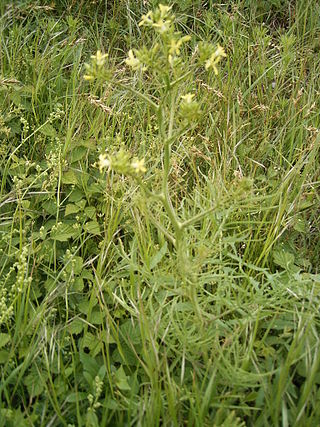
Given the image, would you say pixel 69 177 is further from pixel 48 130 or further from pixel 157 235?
pixel 157 235

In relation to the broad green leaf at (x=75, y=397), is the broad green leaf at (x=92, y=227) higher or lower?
higher

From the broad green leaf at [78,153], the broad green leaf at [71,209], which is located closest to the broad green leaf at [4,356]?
the broad green leaf at [71,209]

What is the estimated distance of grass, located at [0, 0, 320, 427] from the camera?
1.71 meters

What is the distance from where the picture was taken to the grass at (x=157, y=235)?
1.71 m

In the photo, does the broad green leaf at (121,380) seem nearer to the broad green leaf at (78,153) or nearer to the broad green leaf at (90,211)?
the broad green leaf at (90,211)

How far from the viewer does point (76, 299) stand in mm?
2051

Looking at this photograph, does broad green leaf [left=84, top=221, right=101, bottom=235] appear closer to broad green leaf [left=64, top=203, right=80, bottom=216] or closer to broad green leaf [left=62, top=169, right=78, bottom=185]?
broad green leaf [left=64, top=203, right=80, bottom=216]

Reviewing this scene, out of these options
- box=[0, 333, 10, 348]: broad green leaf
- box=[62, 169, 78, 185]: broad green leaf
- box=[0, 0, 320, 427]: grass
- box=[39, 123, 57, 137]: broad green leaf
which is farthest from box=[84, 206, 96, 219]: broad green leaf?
box=[0, 333, 10, 348]: broad green leaf

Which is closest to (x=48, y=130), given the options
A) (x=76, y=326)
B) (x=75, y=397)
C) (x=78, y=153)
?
(x=78, y=153)

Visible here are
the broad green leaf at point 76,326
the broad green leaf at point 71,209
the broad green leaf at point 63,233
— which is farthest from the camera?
the broad green leaf at point 71,209

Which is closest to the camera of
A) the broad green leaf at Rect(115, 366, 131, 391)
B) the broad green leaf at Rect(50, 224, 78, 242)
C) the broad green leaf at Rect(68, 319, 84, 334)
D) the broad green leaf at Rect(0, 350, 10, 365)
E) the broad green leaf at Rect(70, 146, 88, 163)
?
the broad green leaf at Rect(115, 366, 131, 391)

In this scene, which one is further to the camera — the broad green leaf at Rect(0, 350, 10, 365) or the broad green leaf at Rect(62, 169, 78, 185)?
the broad green leaf at Rect(62, 169, 78, 185)

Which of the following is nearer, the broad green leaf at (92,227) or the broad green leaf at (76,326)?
the broad green leaf at (76,326)

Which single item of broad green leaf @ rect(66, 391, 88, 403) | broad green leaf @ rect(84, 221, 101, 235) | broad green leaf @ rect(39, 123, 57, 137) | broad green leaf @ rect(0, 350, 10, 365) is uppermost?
broad green leaf @ rect(39, 123, 57, 137)
